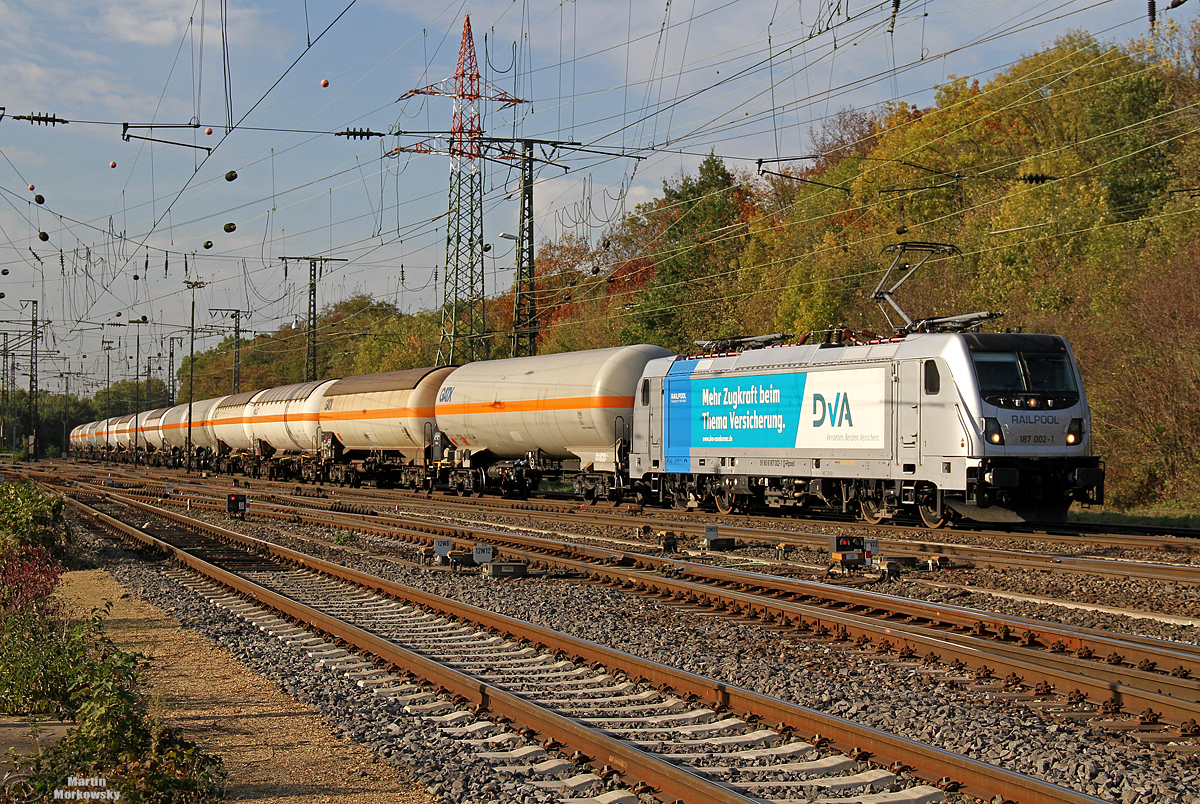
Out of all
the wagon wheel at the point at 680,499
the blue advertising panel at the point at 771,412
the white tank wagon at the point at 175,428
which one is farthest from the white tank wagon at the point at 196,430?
the blue advertising panel at the point at 771,412

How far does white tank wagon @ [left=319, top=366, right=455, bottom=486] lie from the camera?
109 ft

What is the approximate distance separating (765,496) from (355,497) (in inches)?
621

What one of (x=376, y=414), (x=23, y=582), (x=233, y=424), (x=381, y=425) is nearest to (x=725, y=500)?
(x=23, y=582)

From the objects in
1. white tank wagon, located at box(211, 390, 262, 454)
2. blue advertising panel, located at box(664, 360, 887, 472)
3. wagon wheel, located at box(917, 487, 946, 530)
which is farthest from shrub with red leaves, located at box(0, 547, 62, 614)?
white tank wagon, located at box(211, 390, 262, 454)

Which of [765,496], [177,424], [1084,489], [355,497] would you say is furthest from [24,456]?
[1084,489]

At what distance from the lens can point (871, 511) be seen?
19.5m

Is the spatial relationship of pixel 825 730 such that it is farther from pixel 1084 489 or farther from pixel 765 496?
pixel 765 496

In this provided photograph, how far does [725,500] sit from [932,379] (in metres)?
6.84

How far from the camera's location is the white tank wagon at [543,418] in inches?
1006

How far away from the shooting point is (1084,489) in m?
16.9

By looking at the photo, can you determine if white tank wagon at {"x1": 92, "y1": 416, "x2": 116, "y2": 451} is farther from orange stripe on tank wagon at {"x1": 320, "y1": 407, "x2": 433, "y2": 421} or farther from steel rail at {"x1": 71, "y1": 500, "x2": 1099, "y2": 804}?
steel rail at {"x1": 71, "y1": 500, "x2": 1099, "y2": 804}

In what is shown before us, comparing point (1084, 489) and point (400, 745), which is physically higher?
point (1084, 489)

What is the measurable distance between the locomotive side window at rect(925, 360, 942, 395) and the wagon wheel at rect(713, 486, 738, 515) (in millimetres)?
6284

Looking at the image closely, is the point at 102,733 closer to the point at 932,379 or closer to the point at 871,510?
the point at 932,379
